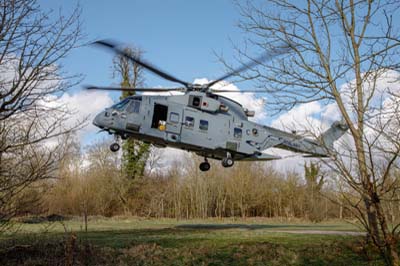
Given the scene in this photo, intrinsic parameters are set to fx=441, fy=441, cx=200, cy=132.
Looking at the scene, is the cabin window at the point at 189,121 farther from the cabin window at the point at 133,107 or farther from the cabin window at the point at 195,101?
the cabin window at the point at 133,107

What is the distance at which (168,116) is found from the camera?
50.4 feet

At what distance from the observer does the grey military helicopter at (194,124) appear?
1503 centimetres

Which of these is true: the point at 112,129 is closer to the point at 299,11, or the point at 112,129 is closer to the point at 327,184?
the point at 299,11

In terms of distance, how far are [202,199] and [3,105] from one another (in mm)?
28297

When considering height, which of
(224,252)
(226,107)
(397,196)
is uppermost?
(226,107)

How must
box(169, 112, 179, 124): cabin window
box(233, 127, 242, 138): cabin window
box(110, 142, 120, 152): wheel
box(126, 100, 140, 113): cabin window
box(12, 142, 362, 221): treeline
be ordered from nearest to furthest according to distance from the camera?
box(110, 142, 120, 152): wheel → box(126, 100, 140, 113): cabin window → box(169, 112, 179, 124): cabin window → box(233, 127, 242, 138): cabin window → box(12, 142, 362, 221): treeline

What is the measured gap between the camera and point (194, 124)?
1562 cm

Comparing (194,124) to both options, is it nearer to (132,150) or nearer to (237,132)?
(237,132)

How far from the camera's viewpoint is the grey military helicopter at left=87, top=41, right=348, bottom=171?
1503 cm

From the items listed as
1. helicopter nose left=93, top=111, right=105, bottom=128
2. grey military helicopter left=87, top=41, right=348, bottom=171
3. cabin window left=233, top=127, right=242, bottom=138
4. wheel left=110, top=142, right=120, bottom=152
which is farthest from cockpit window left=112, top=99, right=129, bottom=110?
cabin window left=233, top=127, right=242, bottom=138

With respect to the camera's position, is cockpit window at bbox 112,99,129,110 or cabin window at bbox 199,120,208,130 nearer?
cockpit window at bbox 112,99,129,110

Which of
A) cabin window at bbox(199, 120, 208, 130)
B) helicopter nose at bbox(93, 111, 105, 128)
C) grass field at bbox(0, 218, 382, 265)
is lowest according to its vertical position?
grass field at bbox(0, 218, 382, 265)

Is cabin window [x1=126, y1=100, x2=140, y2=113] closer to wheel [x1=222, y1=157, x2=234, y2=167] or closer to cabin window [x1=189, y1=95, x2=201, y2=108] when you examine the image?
cabin window [x1=189, y1=95, x2=201, y2=108]

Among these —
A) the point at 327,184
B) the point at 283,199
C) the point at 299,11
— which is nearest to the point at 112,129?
the point at 299,11
